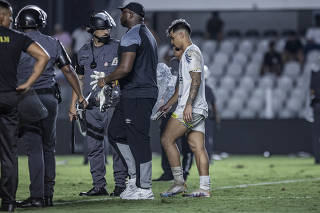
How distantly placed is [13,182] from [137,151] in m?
1.83

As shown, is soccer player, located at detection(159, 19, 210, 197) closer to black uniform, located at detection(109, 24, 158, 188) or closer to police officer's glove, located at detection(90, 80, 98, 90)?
black uniform, located at detection(109, 24, 158, 188)

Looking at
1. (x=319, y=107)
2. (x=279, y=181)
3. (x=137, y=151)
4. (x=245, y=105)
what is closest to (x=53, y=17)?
(x=245, y=105)

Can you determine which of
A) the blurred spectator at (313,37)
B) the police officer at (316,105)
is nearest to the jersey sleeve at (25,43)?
the police officer at (316,105)

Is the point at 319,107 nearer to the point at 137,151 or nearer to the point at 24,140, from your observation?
the point at 137,151

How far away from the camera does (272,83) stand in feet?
70.8

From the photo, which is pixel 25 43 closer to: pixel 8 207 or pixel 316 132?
pixel 8 207

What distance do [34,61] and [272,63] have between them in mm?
15433

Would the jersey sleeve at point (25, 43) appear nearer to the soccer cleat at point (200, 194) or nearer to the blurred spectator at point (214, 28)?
the soccer cleat at point (200, 194)

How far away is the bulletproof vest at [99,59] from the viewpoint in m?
10.3

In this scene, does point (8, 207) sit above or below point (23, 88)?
below

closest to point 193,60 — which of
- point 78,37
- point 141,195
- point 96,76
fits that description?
point 96,76

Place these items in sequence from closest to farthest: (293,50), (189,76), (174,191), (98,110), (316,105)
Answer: (189,76) → (174,191) → (98,110) → (316,105) → (293,50)

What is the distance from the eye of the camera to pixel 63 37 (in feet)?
77.6

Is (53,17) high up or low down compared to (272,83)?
up
